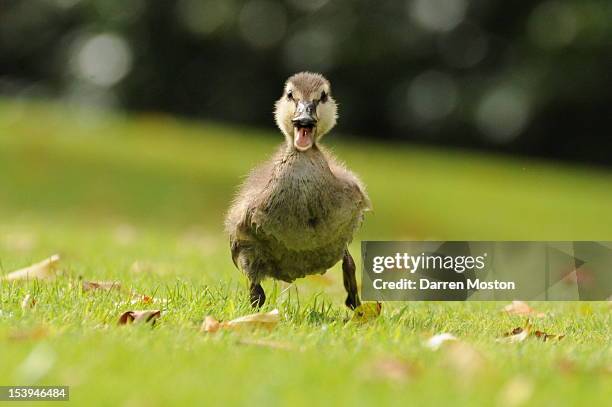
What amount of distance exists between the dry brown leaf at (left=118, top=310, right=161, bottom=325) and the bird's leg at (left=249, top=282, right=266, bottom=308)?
31.6 inches

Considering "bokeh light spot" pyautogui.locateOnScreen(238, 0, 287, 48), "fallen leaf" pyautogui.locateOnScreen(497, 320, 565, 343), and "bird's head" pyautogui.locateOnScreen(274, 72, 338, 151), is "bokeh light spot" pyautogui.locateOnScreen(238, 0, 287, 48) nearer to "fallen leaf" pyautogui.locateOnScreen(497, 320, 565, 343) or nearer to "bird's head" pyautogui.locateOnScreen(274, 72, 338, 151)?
"bird's head" pyautogui.locateOnScreen(274, 72, 338, 151)

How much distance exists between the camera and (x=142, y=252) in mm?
8703

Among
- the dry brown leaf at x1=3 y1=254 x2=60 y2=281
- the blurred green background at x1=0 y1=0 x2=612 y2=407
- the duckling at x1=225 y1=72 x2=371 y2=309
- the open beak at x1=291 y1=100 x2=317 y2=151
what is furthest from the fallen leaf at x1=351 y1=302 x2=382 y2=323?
the dry brown leaf at x1=3 y1=254 x2=60 y2=281

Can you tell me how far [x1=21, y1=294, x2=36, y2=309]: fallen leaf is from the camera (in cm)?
484

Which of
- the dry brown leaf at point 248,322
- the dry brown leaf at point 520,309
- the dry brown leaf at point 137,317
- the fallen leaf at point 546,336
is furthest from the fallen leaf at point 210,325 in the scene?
the dry brown leaf at point 520,309

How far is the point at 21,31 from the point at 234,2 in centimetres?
689

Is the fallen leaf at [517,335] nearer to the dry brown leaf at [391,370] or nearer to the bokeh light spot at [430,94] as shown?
the dry brown leaf at [391,370]

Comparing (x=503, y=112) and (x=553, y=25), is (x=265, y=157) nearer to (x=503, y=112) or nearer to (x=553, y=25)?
(x=553, y=25)

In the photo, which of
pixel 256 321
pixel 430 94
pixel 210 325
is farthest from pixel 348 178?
pixel 430 94

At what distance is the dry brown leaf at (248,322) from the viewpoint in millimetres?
4475

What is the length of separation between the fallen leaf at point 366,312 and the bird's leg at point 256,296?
0.50 metres

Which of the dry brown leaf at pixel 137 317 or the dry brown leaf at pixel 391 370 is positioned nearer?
the dry brown leaf at pixel 391 370

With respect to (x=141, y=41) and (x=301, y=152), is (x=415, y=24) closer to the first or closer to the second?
(x=141, y=41)

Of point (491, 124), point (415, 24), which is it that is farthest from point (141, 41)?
point (491, 124)
